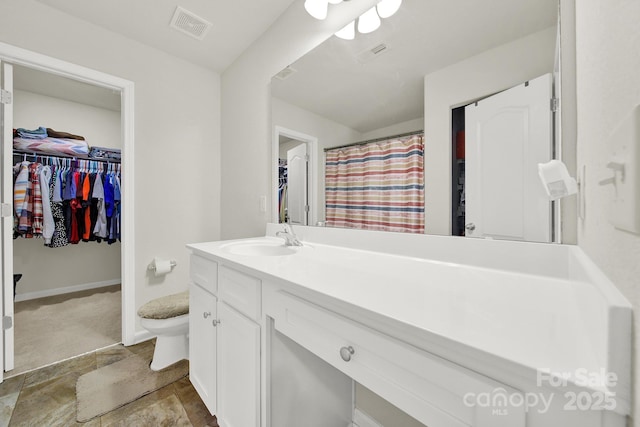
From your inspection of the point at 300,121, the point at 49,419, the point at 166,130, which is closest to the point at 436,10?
the point at 300,121

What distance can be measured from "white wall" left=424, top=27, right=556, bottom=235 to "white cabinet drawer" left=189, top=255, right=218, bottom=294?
100cm

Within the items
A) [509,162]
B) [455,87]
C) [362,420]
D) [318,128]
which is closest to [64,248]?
[318,128]

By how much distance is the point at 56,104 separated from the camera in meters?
3.11

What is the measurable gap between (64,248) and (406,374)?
4.29 meters

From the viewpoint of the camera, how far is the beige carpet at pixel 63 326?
1.88 metres

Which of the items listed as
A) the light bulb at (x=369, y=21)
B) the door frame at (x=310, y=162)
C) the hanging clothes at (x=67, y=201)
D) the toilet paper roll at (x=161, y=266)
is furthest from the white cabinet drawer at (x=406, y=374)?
the hanging clothes at (x=67, y=201)

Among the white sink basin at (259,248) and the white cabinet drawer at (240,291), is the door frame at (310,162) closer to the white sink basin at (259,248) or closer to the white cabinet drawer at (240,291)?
the white sink basin at (259,248)

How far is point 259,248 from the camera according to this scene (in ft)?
5.24

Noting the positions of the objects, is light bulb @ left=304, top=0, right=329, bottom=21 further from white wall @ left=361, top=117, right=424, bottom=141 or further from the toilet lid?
the toilet lid

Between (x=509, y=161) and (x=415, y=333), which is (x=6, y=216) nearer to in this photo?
(x=415, y=333)

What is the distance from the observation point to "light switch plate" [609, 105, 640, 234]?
0.78 ft

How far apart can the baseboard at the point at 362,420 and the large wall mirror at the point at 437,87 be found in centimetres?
94

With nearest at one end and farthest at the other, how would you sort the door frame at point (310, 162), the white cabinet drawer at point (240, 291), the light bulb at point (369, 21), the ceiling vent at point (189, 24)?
the white cabinet drawer at point (240, 291) < the light bulb at point (369, 21) < the door frame at point (310, 162) < the ceiling vent at point (189, 24)

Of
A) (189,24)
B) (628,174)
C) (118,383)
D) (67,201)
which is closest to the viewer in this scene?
(628,174)
